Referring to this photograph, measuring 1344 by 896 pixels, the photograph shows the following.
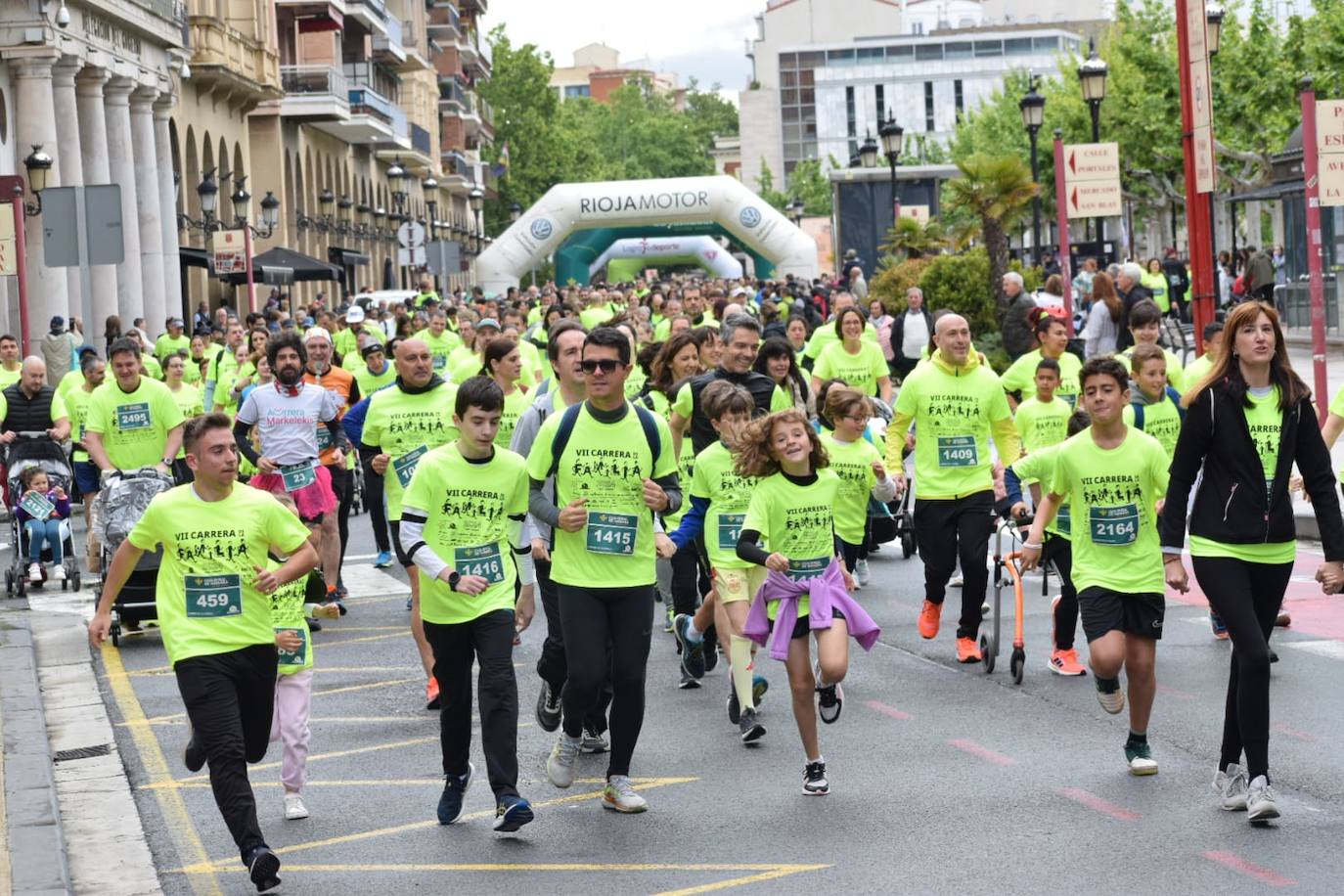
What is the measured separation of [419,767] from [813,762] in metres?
1.88

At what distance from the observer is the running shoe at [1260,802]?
7500 millimetres

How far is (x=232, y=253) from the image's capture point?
1439 inches

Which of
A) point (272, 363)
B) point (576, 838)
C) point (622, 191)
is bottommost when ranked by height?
point (576, 838)

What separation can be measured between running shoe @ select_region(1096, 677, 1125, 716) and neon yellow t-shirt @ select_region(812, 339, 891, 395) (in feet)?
24.4

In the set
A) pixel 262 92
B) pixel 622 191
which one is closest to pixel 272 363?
pixel 262 92

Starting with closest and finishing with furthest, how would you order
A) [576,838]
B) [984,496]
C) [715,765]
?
[576,838] → [715,765] → [984,496]

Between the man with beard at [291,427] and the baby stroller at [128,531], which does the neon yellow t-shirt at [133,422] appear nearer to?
the baby stroller at [128,531]

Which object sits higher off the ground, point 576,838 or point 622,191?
point 622,191

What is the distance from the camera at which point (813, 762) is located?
840 cm

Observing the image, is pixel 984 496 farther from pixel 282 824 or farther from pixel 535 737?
pixel 282 824

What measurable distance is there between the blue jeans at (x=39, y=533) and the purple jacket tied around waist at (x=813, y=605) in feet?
29.3

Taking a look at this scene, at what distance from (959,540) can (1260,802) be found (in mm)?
4251

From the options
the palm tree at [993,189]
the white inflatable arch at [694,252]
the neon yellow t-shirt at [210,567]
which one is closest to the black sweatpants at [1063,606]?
the neon yellow t-shirt at [210,567]

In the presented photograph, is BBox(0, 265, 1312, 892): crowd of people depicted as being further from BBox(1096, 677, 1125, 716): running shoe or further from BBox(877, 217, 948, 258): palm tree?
BBox(877, 217, 948, 258): palm tree
